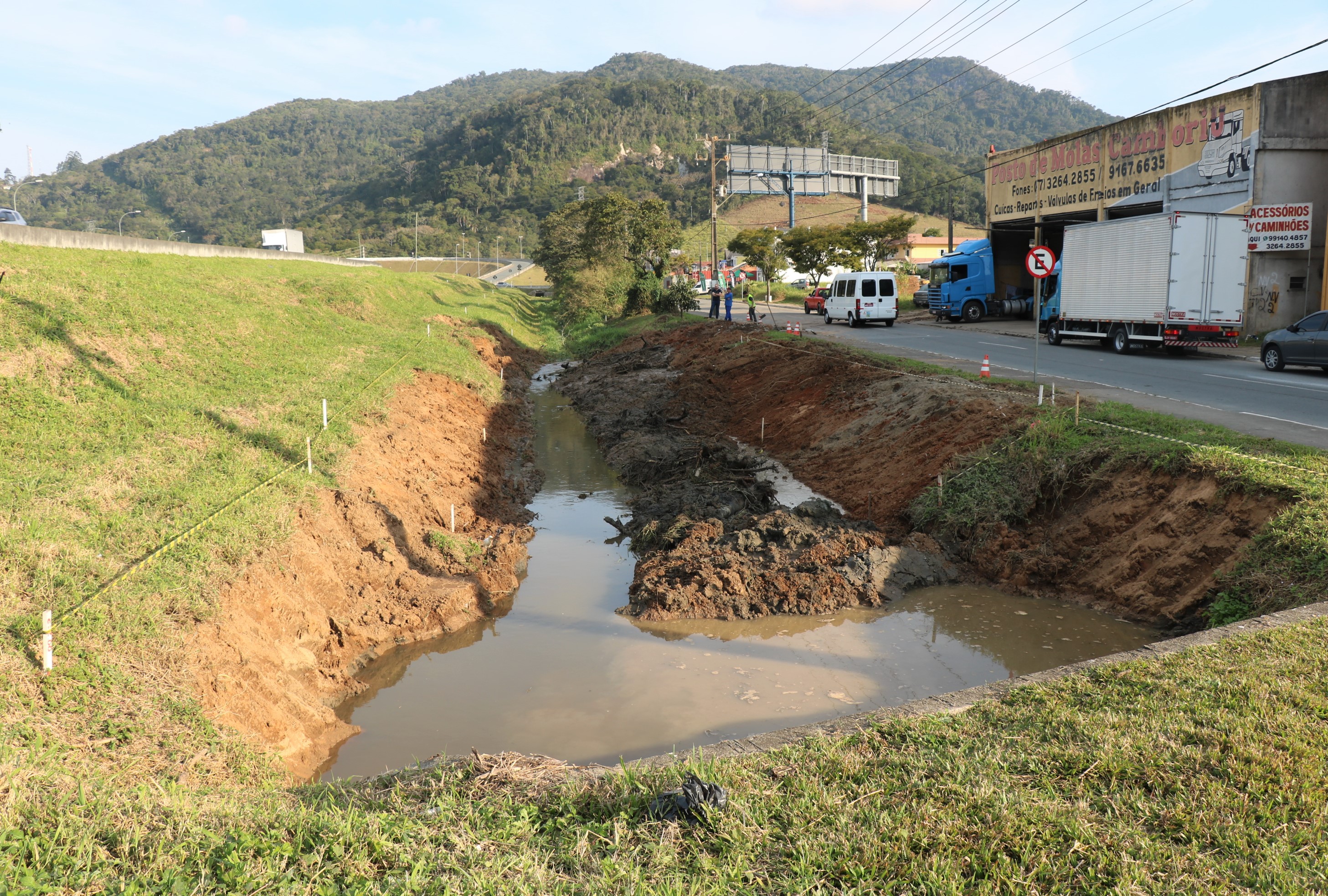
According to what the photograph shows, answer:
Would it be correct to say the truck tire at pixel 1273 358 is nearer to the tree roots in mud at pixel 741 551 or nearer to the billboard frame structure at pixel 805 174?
the tree roots in mud at pixel 741 551

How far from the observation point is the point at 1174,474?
9797 mm

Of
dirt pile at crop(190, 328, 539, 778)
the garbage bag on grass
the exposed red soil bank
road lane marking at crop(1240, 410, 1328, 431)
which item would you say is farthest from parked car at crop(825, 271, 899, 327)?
the garbage bag on grass

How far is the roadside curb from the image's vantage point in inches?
191

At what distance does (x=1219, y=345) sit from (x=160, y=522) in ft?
91.8

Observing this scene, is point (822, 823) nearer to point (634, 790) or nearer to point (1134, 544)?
point (634, 790)

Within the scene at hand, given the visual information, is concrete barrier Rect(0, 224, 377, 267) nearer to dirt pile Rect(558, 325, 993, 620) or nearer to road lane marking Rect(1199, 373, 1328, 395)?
dirt pile Rect(558, 325, 993, 620)

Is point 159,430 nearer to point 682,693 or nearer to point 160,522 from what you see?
point 160,522

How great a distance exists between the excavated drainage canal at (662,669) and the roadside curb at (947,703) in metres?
2.12

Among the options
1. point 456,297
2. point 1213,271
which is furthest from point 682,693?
point 456,297

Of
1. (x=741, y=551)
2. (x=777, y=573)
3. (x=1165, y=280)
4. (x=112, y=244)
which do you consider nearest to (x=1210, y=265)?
(x=1165, y=280)

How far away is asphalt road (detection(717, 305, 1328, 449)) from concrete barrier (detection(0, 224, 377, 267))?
21.4 m

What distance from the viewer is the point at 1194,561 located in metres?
8.79

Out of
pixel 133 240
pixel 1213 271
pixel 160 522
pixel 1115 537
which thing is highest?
pixel 133 240

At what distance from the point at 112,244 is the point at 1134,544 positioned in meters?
26.7
